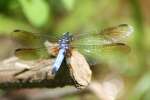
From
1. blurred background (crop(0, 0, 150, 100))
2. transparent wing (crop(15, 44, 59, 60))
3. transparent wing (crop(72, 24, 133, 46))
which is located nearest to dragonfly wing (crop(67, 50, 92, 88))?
transparent wing (crop(15, 44, 59, 60))

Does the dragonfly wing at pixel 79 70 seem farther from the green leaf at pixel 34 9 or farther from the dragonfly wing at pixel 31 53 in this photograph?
the green leaf at pixel 34 9

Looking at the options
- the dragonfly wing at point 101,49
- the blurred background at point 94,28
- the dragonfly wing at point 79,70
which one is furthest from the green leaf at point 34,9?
the dragonfly wing at point 79,70

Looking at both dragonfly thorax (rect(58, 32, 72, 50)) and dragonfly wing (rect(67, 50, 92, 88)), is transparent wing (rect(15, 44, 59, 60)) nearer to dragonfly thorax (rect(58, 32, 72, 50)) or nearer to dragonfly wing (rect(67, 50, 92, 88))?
dragonfly thorax (rect(58, 32, 72, 50))

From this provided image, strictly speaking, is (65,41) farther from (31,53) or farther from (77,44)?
(31,53)

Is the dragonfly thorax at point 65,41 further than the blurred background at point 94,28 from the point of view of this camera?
No

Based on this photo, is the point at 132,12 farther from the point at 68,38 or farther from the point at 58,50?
the point at 58,50

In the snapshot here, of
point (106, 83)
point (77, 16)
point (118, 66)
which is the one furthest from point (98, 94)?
point (77, 16)
